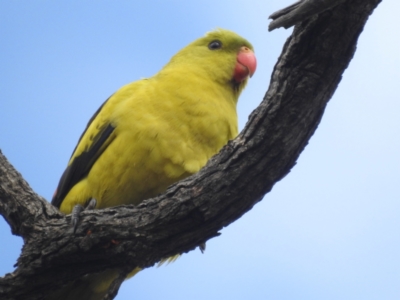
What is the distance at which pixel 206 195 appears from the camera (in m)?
3.67

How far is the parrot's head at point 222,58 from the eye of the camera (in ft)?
17.7

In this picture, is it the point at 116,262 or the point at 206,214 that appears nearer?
the point at 206,214

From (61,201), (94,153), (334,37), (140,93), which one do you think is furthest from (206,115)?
(334,37)

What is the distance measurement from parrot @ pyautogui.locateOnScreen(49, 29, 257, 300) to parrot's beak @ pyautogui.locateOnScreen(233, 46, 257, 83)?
383 mm

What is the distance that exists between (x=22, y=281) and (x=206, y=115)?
194 cm

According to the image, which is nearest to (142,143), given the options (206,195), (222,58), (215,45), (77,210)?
(77,210)

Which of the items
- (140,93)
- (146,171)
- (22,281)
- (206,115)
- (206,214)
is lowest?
(206,214)

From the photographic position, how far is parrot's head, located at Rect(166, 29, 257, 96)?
540 cm

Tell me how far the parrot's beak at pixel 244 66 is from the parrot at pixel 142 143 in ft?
1.26

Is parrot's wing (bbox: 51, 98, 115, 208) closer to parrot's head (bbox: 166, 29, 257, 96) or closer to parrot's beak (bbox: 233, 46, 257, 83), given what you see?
parrot's head (bbox: 166, 29, 257, 96)

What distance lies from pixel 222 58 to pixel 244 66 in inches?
9.2

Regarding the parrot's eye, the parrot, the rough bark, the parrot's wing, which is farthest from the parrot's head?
the rough bark

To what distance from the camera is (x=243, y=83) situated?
5570 millimetres

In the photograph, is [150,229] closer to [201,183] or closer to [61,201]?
[201,183]
